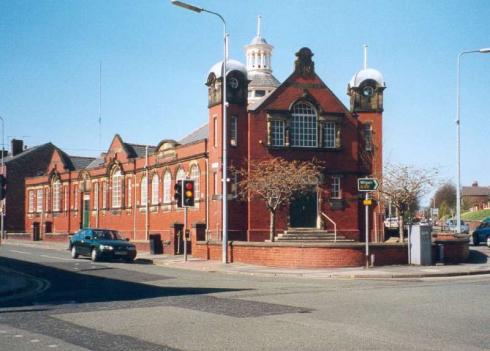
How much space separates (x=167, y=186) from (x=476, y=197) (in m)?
107

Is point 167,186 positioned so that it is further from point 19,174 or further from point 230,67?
point 19,174

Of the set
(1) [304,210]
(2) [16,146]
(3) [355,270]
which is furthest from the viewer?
(2) [16,146]

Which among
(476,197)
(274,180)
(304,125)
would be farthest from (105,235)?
(476,197)

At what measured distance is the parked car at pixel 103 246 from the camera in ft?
97.2

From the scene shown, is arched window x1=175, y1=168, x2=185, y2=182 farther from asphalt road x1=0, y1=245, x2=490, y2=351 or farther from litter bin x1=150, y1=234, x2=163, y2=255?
asphalt road x1=0, y1=245, x2=490, y2=351

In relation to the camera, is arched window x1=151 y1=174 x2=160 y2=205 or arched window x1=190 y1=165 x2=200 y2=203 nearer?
arched window x1=190 y1=165 x2=200 y2=203

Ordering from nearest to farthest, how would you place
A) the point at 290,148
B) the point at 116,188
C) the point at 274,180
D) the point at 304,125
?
the point at 274,180 → the point at 290,148 → the point at 304,125 → the point at 116,188

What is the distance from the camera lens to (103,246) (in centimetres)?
2956

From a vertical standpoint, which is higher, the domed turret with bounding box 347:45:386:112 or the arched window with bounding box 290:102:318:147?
the domed turret with bounding box 347:45:386:112

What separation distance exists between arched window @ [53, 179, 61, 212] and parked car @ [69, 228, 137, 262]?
32.6 m

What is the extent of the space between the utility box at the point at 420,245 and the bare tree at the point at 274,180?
845 centimetres

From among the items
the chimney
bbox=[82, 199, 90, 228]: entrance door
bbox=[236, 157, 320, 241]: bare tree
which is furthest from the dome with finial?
the chimney

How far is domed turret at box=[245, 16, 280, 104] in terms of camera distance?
57169mm

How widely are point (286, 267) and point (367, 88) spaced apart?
19018mm
